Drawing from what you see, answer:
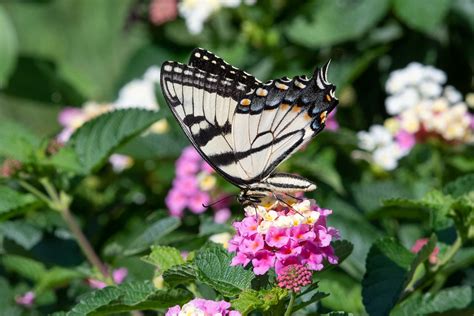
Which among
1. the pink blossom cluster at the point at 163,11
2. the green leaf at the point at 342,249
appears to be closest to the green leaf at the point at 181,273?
the green leaf at the point at 342,249

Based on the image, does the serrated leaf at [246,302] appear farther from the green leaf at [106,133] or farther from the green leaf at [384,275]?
the green leaf at [106,133]

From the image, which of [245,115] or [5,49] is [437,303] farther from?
[5,49]

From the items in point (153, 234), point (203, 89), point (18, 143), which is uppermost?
point (18, 143)

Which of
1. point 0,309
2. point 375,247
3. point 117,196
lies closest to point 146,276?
point 0,309

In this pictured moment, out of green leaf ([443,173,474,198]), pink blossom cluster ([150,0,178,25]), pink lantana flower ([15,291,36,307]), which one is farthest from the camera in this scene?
pink blossom cluster ([150,0,178,25])

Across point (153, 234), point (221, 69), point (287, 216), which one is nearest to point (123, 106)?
point (153, 234)

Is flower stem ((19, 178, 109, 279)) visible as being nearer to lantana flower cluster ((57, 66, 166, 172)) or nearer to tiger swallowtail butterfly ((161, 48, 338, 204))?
tiger swallowtail butterfly ((161, 48, 338, 204))

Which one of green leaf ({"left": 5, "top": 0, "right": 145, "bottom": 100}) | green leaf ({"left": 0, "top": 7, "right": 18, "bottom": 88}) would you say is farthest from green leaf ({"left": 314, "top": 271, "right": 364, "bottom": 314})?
green leaf ({"left": 5, "top": 0, "right": 145, "bottom": 100})
